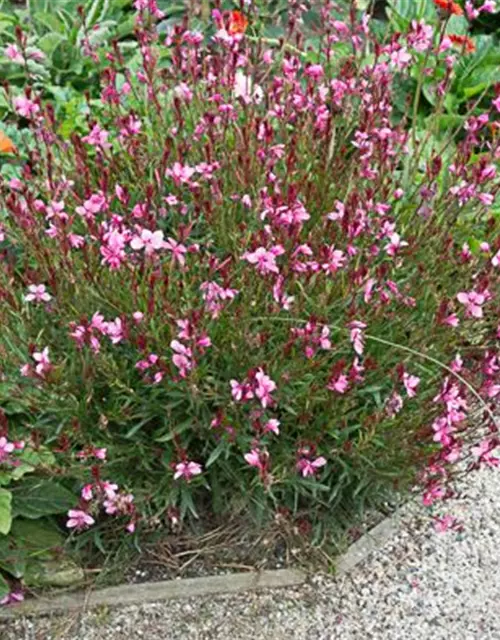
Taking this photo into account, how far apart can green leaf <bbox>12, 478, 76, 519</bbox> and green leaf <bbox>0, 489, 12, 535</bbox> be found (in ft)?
0.25

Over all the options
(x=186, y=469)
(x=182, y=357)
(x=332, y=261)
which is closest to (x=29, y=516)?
(x=186, y=469)

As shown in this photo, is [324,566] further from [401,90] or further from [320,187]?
[401,90]

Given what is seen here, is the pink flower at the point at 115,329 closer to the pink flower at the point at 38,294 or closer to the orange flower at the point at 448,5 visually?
the pink flower at the point at 38,294

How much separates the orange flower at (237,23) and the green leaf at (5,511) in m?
1.51

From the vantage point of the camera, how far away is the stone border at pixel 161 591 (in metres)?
2.69

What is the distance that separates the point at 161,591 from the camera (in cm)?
271

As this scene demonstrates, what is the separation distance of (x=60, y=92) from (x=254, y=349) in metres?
1.90

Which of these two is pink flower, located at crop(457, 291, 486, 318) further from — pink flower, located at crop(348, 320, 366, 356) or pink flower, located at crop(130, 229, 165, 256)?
pink flower, located at crop(130, 229, 165, 256)

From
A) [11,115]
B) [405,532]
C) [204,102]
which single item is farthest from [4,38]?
[405,532]

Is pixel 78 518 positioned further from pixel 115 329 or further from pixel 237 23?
pixel 237 23

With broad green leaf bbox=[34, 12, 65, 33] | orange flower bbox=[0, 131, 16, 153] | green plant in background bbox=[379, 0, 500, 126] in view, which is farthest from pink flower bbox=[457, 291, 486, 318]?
broad green leaf bbox=[34, 12, 65, 33]

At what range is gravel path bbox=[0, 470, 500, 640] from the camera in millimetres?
2645

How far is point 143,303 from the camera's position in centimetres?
253

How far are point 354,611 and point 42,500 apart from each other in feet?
2.80
